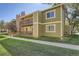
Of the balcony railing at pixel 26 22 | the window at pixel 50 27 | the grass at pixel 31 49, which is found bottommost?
the grass at pixel 31 49

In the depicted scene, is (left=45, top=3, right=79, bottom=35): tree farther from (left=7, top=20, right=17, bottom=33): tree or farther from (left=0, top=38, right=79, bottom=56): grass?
(left=7, top=20, right=17, bottom=33): tree

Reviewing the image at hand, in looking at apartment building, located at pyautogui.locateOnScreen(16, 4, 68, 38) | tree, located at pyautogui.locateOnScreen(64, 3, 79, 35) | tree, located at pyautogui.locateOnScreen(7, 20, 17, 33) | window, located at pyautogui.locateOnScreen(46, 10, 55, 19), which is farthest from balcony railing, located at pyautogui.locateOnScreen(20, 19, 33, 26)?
tree, located at pyautogui.locateOnScreen(64, 3, 79, 35)

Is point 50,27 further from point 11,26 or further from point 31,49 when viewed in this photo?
point 11,26

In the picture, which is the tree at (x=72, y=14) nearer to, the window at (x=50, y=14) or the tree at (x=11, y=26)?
the window at (x=50, y=14)

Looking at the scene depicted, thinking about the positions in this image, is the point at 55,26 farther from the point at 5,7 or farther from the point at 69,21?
the point at 5,7

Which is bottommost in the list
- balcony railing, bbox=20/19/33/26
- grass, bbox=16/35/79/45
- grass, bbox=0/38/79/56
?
grass, bbox=0/38/79/56

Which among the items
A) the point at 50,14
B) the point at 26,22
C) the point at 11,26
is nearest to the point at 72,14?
the point at 50,14

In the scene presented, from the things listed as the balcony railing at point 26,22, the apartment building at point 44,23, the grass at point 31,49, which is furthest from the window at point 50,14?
the grass at point 31,49

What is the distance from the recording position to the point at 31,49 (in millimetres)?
3068

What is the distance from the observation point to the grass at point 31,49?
3010 millimetres

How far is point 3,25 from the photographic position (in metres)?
3.16

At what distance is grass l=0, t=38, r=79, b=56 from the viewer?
3.01 meters

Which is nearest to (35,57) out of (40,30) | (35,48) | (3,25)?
(35,48)

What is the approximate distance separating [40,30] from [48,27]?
0.14 m
